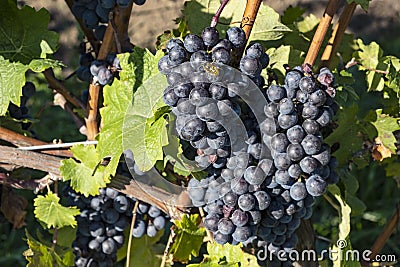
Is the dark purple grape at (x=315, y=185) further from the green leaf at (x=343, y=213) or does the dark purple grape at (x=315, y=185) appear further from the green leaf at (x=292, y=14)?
the green leaf at (x=292, y=14)

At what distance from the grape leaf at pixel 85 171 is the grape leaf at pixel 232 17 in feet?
1.19

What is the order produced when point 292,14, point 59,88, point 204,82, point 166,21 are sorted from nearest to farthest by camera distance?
1. point 204,82
2. point 59,88
3. point 292,14
4. point 166,21

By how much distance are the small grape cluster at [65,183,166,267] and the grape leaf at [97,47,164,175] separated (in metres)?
0.26

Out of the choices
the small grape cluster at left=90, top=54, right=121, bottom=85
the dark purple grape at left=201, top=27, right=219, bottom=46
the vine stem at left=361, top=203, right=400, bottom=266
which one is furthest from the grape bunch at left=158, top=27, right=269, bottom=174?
the vine stem at left=361, top=203, right=400, bottom=266

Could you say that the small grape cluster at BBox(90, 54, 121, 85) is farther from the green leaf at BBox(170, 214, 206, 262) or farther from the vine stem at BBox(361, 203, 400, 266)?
the vine stem at BBox(361, 203, 400, 266)

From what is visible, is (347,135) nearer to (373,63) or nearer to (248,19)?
(373,63)

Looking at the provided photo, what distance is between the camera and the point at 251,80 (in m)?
1.18

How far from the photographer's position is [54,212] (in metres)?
1.51

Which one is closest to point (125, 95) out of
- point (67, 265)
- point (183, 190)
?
point (183, 190)

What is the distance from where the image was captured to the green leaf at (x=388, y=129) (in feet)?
4.77

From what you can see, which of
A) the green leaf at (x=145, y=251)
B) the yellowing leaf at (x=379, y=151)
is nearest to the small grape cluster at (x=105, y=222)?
the green leaf at (x=145, y=251)

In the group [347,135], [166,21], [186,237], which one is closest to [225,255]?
[186,237]

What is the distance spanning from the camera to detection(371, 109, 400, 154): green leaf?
1.45 meters

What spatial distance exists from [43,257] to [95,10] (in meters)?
0.56
